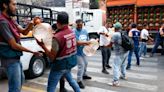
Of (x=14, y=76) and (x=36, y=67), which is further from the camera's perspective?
(x=36, y=67)

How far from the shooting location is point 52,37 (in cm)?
461

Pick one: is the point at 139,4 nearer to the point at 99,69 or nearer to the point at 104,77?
the point at 99,69

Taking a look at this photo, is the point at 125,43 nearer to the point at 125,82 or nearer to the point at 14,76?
the point at 125,82

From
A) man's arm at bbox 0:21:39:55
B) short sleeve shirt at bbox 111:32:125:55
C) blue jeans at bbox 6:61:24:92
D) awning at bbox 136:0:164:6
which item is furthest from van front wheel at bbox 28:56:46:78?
awning at bbox 136:0:164:6

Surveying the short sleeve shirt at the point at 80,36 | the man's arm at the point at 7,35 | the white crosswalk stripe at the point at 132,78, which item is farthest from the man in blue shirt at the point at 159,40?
the man's arm at the point at 7,35

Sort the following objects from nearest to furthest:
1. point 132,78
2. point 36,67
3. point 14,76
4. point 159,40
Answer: point 14,76 → point 132,78 → point 36,67 → point 159,40

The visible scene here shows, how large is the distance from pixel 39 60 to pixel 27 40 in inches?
37.4

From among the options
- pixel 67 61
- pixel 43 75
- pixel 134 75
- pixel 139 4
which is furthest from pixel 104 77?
pixel 139 4

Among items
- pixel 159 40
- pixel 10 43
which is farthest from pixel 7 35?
pixel 159 40

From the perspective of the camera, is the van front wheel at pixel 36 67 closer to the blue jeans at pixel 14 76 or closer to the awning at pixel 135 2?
the blue jeans at pixel 14 76

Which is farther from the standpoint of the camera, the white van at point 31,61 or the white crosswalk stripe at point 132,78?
the white van at point 31,61

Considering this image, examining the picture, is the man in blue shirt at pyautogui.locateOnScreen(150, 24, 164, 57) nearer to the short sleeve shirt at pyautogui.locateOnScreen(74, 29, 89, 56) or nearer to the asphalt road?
the asphalt road

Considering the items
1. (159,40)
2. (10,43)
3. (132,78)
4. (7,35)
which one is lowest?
(132,78)

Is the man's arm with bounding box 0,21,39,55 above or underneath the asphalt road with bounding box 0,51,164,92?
above
